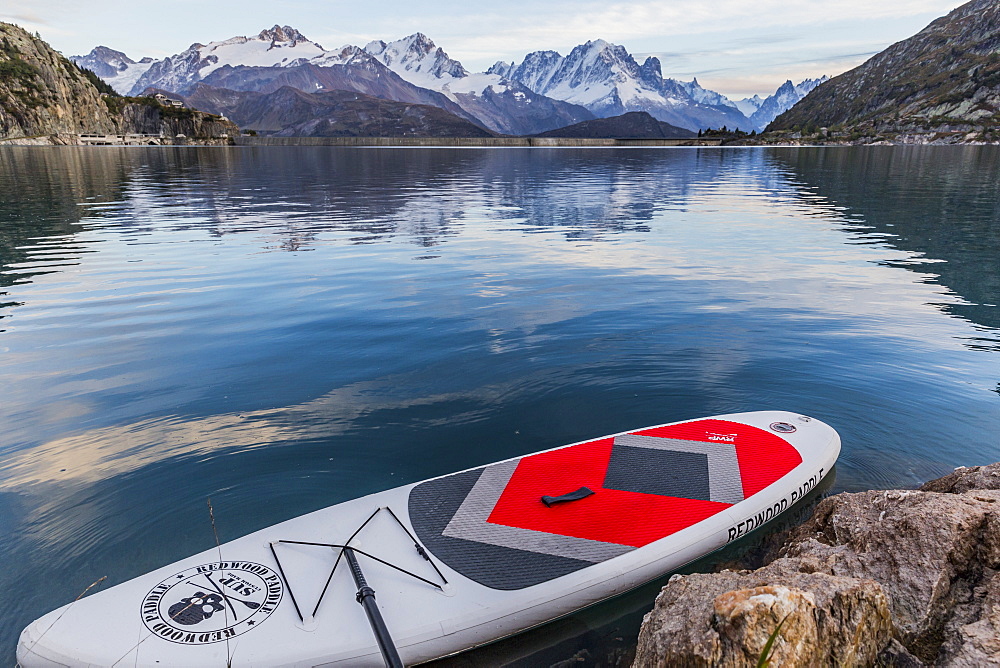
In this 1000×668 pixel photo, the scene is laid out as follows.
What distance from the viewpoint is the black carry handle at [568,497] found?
579cm

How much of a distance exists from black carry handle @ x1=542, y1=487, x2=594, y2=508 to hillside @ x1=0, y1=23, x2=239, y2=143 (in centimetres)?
16783

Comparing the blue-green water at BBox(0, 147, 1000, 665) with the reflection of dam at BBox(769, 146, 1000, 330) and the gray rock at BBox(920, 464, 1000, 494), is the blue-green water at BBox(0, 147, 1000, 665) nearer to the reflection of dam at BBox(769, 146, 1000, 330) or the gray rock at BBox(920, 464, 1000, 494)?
the reflection of dam at BBox(769, 146, 1000, 330)

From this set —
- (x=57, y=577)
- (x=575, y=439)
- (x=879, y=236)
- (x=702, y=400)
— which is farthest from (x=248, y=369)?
(x=879, y=236)

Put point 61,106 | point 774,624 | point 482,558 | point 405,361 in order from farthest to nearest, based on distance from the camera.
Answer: point 61,106 → point 405,361 → point 482,558 → point 774,624

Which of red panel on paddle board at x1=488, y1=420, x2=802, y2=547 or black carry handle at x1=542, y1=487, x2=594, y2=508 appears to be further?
black carry handle at x1=542, y1=487, x2=594, y2=508

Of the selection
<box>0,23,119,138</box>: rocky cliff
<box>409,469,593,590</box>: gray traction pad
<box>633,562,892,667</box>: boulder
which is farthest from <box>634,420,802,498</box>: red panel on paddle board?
<box>0,23,119,138</box>: rocky cliff

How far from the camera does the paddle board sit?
4328 millimetres

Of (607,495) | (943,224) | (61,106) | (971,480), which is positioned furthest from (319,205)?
(61,106)

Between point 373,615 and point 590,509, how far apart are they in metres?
2.36

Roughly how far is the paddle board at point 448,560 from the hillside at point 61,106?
167 meters

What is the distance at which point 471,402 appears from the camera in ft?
28.3

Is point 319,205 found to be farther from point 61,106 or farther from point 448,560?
point 61,106

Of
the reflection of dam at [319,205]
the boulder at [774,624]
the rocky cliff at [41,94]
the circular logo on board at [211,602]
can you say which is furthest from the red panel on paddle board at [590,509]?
the rocky cliff at [41,94]

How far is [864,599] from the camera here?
3387mm
